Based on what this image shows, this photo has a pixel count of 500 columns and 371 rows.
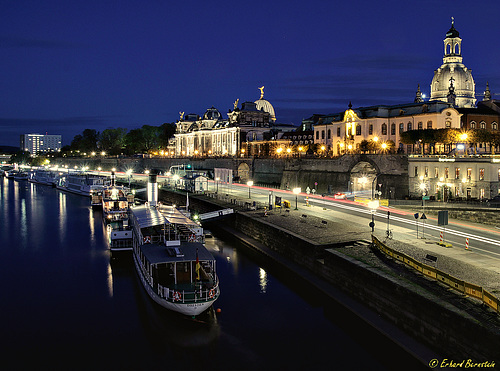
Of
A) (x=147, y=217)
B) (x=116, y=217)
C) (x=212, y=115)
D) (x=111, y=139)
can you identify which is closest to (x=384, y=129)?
(x=116, y=217)

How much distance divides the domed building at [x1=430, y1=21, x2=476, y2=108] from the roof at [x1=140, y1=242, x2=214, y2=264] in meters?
95.8

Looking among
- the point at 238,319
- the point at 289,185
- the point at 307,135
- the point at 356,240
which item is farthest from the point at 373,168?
the point at 307,135

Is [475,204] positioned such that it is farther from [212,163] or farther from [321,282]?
[212,163]

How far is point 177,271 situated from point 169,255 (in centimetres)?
117

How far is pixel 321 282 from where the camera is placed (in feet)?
93.8

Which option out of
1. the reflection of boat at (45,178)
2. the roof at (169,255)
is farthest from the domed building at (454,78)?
the reflection of boat at (45,178)

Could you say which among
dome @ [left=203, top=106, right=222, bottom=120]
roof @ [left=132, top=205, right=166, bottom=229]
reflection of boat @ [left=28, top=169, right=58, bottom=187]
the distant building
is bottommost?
roof @ [left=132, top=205, right=166, bottom=229]

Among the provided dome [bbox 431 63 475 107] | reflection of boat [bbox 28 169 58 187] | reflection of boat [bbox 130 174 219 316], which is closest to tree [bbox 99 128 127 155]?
reflection of boat [bbox 28 169 58 187]

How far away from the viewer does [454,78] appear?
106938 millimetres

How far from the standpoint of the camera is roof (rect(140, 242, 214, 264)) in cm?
2636

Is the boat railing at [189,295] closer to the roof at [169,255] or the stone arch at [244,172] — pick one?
the roof at [169,255]

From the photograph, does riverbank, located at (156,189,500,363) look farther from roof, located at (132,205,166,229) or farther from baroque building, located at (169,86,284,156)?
baroque building, located at (169,86,284,156)

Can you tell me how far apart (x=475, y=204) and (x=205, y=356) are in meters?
31.1

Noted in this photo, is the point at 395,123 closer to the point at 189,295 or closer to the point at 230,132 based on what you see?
the point at 189,295
